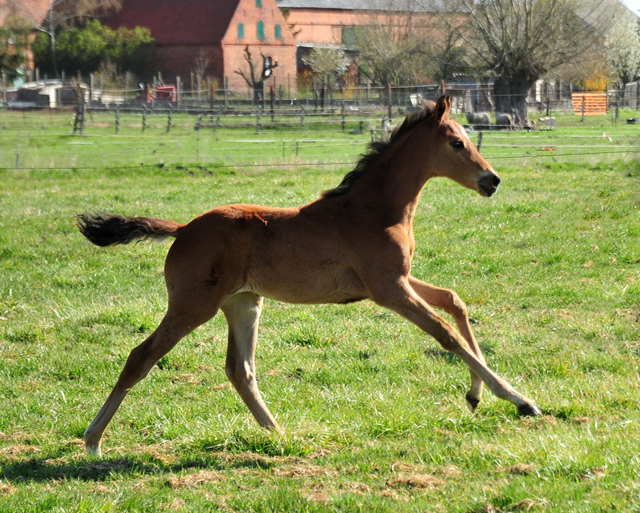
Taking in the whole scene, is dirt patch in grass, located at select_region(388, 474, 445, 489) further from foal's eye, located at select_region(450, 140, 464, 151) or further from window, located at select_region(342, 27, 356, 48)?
window, located at select_region(342, 27, 356, 48)

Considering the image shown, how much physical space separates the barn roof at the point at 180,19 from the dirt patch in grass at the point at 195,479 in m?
60.3

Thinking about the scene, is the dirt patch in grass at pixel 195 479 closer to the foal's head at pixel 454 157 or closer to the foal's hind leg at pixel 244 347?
the foal's hind leg at pixel 244 347

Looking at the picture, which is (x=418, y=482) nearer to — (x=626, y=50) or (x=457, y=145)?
(x=457, y=145)

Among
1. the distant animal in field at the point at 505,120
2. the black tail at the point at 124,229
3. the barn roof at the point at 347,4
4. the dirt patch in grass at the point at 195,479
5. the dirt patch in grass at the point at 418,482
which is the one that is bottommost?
the dirt patch in grass at the point at 195,479

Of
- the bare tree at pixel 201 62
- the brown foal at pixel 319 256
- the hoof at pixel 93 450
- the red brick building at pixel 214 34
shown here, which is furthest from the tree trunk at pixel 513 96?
the hoof at pixel 93 450

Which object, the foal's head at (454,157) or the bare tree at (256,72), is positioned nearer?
the foal's head at (454,157)

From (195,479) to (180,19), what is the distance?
64.0 meters

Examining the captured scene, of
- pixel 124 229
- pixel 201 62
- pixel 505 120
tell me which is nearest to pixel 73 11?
pixel 201 62

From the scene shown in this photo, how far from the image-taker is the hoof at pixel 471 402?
5.35 m

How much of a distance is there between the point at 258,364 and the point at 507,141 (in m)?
24.8

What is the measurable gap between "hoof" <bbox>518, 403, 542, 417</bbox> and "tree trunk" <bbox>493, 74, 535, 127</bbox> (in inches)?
1349

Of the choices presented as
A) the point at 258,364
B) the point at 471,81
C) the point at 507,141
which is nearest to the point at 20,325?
the point at 258,364

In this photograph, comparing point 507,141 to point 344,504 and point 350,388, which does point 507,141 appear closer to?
point 350,388

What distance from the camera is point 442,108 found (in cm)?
565
